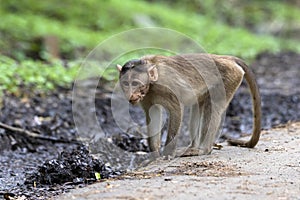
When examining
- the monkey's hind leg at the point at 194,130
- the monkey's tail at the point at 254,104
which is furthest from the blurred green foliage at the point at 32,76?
the monkey's tail at the point at 254,104

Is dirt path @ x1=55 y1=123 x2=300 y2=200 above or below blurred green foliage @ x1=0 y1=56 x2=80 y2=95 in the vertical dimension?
below

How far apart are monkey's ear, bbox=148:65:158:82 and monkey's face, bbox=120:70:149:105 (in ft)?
0.23

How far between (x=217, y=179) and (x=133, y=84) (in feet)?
5.05

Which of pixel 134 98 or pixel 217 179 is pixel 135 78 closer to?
pixel 134 98

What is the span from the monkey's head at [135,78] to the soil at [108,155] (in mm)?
712

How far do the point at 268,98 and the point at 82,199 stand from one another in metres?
7.51

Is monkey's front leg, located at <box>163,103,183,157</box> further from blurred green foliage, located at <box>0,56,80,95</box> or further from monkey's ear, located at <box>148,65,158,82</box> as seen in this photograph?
blurred green foliage, located at <box>0,56,80,95</box>

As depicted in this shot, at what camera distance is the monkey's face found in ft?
19.6

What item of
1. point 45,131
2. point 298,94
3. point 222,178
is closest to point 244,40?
point 298,94

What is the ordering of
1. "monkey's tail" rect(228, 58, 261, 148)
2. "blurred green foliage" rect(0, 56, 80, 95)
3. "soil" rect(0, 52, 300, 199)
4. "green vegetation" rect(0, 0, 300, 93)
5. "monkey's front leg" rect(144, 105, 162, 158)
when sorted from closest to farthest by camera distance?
"soil" rect(0, 52, 300, 199) → "monkey's front leg" rect(144, 105, 162, 158) → "monkey's tail" rect(228, 58, 261, 148) → "blurred green foliage" rect(0, 56, 80, 95) → "green vegetation" rect(0, 0, 300, 93)

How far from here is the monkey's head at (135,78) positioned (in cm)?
596

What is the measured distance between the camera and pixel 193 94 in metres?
6.47

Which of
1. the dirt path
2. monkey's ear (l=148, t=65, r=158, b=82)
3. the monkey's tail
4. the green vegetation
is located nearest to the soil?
the dirt path

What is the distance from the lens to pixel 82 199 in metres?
4.40
